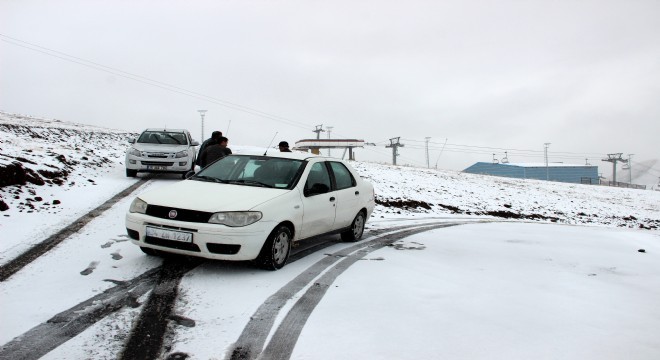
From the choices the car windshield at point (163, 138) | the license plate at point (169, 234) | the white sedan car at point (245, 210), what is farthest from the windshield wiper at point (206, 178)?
the car windshield at point (163, 138)

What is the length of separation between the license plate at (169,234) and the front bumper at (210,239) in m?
0.03

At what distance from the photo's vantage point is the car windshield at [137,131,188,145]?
13203 mm

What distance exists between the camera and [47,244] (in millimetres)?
5746

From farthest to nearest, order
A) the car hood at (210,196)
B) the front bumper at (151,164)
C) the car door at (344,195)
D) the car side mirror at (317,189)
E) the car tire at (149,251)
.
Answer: the front bumper at (151,164) → the car door at (344,195) → the car side mirror at (317,189) → the car tire at (149,251) → the car hood at (210,196)

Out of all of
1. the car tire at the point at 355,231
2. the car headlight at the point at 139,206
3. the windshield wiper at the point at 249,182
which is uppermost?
the windshield wiper at the point at 249,182

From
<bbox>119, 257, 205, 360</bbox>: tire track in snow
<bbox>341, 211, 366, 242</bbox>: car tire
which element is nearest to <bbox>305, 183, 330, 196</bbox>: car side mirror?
<bbox>341, 211, 366, 242</bbox>: car tire

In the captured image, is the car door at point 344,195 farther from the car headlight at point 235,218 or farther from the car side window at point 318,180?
the car headlight at point 235,218

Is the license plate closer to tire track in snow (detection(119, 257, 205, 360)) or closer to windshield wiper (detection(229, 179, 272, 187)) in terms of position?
tire track in snow (detection(119, 257, 205, 360))

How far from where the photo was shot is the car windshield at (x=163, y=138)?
13203 millimetres

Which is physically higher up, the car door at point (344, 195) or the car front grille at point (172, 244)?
the car door at point (344, 195)

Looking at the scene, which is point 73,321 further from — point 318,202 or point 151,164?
point 151,164

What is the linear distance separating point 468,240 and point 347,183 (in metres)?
2.89

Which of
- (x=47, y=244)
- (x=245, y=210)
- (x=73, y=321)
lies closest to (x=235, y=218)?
(x=245, y=210)

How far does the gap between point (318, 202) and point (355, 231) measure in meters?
1.62
